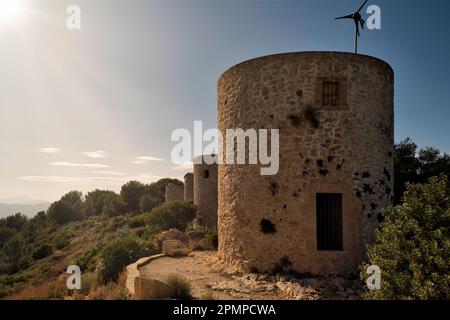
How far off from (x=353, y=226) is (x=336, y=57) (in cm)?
454

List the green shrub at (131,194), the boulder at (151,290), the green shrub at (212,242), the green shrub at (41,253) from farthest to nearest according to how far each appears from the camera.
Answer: the green shrub at (131,194) → the green shrub at (41,253) → the green shrub at (212,242) → the boulder at (151,290)

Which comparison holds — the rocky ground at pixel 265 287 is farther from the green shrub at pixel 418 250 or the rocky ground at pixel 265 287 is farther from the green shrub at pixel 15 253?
the green shrub at pixel 15 253

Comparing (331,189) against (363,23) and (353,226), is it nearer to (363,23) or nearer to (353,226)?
(353,226)

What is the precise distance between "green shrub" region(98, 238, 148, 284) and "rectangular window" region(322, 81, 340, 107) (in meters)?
8.69

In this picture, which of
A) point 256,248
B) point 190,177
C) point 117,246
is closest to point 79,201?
point 190,177

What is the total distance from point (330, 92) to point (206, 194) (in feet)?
55.7

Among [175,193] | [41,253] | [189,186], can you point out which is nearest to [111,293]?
[189,186]

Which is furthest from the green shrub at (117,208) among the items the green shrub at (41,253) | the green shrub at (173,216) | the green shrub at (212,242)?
the green shrub at (212,242)

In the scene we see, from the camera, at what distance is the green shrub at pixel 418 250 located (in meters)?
5.02

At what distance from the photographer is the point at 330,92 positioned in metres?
8.55

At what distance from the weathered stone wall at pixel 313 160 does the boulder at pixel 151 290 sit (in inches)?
120

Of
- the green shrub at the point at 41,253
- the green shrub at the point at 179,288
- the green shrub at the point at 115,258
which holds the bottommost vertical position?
the green shrub at the point at 41,253

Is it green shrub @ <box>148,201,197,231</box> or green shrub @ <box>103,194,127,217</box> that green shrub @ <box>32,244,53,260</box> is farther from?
green shrub @ <box>148,201,197,231</box>

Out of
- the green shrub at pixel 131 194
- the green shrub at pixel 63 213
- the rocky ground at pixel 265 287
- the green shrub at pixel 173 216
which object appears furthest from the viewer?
the green shrub at pixel 63 213
